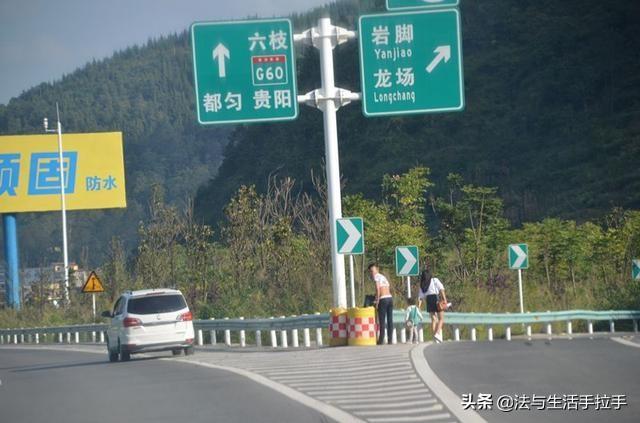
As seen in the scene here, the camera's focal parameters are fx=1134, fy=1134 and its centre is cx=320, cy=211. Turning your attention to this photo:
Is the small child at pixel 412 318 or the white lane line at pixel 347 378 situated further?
the small child at pixel 412 318

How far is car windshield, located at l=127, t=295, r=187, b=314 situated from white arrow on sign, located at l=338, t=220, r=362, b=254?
4823 mm

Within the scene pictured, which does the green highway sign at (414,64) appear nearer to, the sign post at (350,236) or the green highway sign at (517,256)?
the sign post at (350,236)

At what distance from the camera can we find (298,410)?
44.9 feet

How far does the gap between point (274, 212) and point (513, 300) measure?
36.6 feet

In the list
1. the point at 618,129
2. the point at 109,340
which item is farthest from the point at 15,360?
the point at 618,129

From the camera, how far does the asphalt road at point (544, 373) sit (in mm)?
12250

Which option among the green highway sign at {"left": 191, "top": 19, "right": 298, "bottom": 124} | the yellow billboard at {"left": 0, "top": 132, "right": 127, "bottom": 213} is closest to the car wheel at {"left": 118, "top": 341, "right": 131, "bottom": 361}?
the green highway sign at {"left": 191, "top": 19, "right": 298, "bottom": 124}

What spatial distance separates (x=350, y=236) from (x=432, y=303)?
10.2 ft

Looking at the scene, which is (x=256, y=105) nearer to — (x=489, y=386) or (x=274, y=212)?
(x=489, y=386)

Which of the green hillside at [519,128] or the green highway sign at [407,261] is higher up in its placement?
the green hillside at [519,128]

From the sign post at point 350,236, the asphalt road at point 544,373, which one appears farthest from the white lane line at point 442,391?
the sign post at point 350,236

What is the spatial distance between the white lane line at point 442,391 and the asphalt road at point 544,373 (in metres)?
0.12

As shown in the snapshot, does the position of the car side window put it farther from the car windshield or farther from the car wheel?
the car wheel

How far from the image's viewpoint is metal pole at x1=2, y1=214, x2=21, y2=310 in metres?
60.1
